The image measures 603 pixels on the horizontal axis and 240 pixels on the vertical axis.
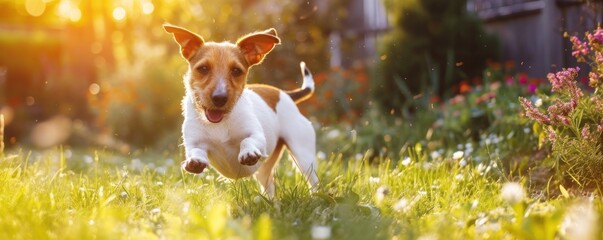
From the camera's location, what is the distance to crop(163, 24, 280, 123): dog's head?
158 inches

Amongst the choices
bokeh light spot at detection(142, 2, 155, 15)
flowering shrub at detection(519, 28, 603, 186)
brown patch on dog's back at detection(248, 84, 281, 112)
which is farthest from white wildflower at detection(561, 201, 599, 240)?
bokeh light spot at detection(142, 2, 155, 15)

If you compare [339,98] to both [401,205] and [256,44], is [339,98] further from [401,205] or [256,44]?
[401,205]

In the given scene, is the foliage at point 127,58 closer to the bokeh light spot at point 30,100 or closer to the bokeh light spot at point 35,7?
the bokeh light spot at point 30,100

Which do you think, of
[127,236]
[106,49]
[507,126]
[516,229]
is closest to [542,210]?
[516,229]

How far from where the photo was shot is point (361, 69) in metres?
10.8

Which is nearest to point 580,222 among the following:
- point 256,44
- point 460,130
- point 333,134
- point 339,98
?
point 256,44

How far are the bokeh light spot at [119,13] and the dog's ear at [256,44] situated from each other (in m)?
10.1

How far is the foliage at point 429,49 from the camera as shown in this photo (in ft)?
30.6

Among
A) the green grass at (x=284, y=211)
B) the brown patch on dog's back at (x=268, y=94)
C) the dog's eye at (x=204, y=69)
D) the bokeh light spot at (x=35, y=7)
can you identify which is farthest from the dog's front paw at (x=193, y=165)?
the bokeh light spot at (x=35, y=7)

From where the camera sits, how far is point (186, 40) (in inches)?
168

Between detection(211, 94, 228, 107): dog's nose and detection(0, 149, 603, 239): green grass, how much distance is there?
1.64 ft

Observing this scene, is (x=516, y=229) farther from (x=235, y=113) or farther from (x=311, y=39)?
(x=311, y=39)

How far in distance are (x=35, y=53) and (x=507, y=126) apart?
1052 centimetres

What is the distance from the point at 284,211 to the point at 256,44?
1.24m
